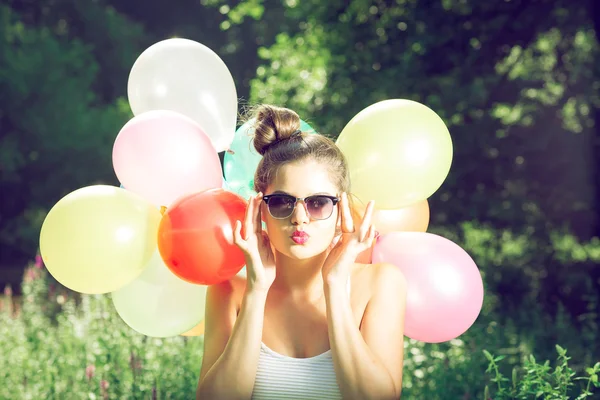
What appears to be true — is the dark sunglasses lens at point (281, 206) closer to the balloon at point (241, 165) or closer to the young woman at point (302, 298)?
the young woman at point (302, 298)

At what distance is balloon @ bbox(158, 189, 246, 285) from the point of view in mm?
2461

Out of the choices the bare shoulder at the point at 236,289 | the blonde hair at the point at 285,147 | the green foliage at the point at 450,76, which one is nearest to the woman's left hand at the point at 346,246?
the blonde hair at the point at 285,147

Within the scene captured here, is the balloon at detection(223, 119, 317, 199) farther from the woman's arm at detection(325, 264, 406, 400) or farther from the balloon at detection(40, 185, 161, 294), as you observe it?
the woman's arm at detection(325, 264, 406, 400)

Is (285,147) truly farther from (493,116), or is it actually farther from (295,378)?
(493,116)

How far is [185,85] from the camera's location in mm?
3178

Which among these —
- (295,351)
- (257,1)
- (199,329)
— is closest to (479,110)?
(257,1)

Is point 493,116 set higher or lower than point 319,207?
higher

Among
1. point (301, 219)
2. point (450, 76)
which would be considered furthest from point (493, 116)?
point (301, 219)

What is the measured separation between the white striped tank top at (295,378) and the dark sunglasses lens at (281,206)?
0.46 m

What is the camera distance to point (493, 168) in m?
7.12

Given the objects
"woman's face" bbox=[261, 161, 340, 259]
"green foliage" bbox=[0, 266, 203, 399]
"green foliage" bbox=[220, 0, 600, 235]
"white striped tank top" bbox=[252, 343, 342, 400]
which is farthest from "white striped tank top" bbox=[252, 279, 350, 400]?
"green foliage" bbox=[220, 0, 600, 235]

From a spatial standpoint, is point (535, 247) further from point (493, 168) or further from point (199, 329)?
point (199, 329)

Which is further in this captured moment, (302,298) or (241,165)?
(241,165)

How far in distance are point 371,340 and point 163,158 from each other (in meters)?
1.02
